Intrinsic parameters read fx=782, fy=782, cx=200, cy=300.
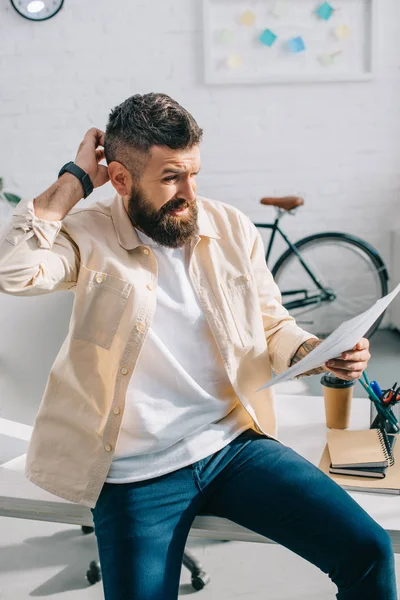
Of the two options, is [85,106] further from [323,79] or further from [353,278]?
[353,278]

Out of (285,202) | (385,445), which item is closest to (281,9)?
(285,202)

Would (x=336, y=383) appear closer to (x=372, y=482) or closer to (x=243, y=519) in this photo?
(x=372, y=482)

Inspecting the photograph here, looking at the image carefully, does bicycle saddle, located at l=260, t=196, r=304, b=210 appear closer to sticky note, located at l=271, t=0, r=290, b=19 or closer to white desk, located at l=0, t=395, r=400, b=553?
sticky note, located at l=271, t=0, r=290, b=19

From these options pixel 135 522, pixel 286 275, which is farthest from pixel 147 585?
pixel 286 275

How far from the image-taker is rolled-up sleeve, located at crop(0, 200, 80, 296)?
148 cm

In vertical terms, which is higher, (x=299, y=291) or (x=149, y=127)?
(x=149, y=127)

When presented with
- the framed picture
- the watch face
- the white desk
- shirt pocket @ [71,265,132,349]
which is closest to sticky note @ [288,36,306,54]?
the framed picture

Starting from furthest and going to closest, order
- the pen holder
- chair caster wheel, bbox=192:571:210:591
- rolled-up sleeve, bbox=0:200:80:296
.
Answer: chair caster wheel, bbox=192:571:210:591 → the pen holder → rolled-up sleeve, bbox=0:200:80:296

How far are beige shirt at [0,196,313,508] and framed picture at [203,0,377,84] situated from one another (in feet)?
8.60

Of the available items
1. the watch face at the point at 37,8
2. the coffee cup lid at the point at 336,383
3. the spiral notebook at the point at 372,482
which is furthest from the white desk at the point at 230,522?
the watch face at the point at 37,8

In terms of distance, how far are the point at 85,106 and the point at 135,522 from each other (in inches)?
125

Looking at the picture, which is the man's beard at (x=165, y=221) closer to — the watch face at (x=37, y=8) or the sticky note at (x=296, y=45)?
the sticky note at (x=296, y=45)

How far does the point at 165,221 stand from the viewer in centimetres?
157

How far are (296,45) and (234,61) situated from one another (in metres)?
0.33
